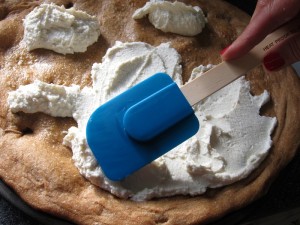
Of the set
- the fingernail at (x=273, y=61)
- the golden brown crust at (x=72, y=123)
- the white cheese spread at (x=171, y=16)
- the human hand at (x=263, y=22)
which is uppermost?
the human hand at (x=263, y=22)

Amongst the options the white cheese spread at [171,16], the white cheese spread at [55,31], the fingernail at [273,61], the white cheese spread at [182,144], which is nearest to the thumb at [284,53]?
the fingernail at [273,61]

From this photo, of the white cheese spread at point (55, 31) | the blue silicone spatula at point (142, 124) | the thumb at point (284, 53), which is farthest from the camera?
the white cheese spread at point (55, 31)

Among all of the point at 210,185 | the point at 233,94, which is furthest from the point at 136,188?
the point at 233,94

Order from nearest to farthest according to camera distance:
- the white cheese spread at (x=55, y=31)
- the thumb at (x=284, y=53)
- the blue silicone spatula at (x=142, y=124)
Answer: the blue silicone spatula at (x=142, y=124)
the thumb at (x=284, y=53)
the white cheese spread at (x=55, y=31)

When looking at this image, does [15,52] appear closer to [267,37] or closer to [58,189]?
[58,189]

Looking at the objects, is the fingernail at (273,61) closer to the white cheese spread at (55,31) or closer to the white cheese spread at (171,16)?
the white cheese spread at (171,16)

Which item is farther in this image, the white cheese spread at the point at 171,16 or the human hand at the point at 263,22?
the white cheese spread at the point at 171,16
